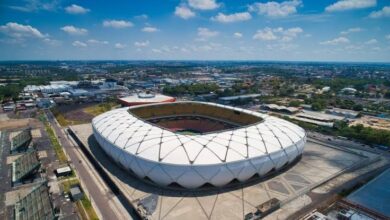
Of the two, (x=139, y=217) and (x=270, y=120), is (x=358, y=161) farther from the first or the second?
(x=139, y=217)

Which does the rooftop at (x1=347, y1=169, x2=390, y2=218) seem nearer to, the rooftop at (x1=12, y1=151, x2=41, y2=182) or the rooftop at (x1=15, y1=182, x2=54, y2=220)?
the rooftop at (x1=15, y1=182, x2=54, y2=220)

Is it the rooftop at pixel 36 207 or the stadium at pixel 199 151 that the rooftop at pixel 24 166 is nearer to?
the rooftop at pixel 36 207

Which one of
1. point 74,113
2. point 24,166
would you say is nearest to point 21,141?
point 24,166

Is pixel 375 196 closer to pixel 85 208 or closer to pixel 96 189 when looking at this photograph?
pixel 85 208

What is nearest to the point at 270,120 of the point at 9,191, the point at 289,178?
the point at 289,178

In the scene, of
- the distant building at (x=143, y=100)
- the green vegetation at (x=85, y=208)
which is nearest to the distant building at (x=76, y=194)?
the green vegetation at (x=85, y=208)

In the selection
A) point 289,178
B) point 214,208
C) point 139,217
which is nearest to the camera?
point 139,217
